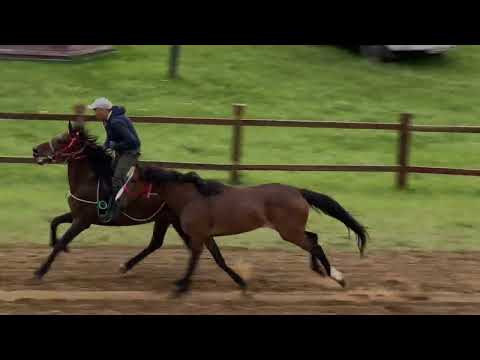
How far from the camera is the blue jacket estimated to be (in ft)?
26.8

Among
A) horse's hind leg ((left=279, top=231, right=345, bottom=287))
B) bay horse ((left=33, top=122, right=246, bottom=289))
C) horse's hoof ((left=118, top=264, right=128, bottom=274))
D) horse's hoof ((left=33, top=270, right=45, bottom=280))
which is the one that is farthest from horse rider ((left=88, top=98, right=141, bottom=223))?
horse's hind leg ((left=279, top=231, right=345, bottom=287))

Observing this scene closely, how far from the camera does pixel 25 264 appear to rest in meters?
8.76

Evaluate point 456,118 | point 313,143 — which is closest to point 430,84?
point 456,118

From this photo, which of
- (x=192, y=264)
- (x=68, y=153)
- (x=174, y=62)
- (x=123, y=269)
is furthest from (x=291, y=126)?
(x=174, y=62)

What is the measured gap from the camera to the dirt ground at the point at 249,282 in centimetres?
744

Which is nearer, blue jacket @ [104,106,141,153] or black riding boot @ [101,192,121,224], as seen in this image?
blue jacket @ [104,106,141,153]

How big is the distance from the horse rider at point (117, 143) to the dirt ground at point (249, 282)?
2.93 ft

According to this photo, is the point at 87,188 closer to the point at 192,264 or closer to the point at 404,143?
the point at 192,264

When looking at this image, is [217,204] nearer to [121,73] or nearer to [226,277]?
[226,277]

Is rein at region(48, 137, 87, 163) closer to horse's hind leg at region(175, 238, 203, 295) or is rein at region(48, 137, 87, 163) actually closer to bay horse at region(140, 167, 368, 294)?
bay horse at region(140, 167, 368, 294)

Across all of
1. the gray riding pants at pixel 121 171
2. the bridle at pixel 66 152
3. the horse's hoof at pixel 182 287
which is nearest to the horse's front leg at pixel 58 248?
the gray riding pants at pixel 121 171

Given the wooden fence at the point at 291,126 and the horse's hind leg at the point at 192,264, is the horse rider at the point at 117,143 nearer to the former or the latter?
the horse's hind leg at the point at 192,264

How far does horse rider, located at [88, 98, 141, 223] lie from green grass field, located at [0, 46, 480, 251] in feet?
6.63

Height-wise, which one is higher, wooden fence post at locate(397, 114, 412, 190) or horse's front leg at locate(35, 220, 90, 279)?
wooden fence post at locate(397, 114, 412, 190)
